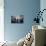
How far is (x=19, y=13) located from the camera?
5383mm

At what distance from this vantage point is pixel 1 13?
5414mm

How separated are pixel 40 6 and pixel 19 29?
132 cm

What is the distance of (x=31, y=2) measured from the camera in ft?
17.5

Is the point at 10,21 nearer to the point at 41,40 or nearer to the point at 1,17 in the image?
the point at 1,17

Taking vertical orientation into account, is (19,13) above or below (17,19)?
above

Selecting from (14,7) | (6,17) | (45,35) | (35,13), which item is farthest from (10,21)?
(45,35)

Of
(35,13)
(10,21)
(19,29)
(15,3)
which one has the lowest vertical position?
(19,29)

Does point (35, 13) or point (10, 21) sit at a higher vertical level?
point (35, 13)

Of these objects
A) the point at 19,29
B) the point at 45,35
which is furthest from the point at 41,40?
the point at 19,29

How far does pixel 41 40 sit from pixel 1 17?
3.37 meters

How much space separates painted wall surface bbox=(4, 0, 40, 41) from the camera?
535 centimetres

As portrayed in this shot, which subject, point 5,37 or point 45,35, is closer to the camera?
point 45,35

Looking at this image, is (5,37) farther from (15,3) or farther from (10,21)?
(15,3)

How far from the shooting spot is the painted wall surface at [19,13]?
5.35 meters
